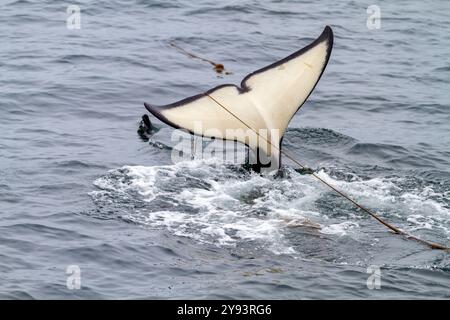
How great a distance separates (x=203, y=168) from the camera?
13.2 metres

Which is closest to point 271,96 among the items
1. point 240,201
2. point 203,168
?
point 240,201

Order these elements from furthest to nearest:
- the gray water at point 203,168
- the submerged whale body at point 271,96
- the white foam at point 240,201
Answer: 1. the submerged whale body at point 271,96
2. the white foam at point 240,201
3. the gray water at point 203,168

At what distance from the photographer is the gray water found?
9828mm

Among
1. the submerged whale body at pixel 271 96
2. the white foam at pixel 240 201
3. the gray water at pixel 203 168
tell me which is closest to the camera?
the gray water at pixel 203 168

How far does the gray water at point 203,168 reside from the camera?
32.2ft

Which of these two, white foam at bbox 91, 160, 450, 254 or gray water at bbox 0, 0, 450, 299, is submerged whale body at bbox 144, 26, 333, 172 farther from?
gray water at bbox 0, 0, 450, 299

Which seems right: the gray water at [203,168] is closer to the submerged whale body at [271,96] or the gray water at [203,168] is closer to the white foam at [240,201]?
the white foam at [240,201]

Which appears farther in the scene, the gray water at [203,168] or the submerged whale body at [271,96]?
the submerged whale body at [271,96]

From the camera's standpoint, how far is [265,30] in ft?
73.9

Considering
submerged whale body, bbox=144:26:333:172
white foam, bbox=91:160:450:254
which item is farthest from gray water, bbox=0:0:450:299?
submerged whale body, bbox=144:26:333:172

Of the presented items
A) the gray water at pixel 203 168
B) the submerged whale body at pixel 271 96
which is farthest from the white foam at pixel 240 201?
the submerged whale body at pixel 271 96

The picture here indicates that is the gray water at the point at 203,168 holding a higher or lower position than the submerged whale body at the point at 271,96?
lower
